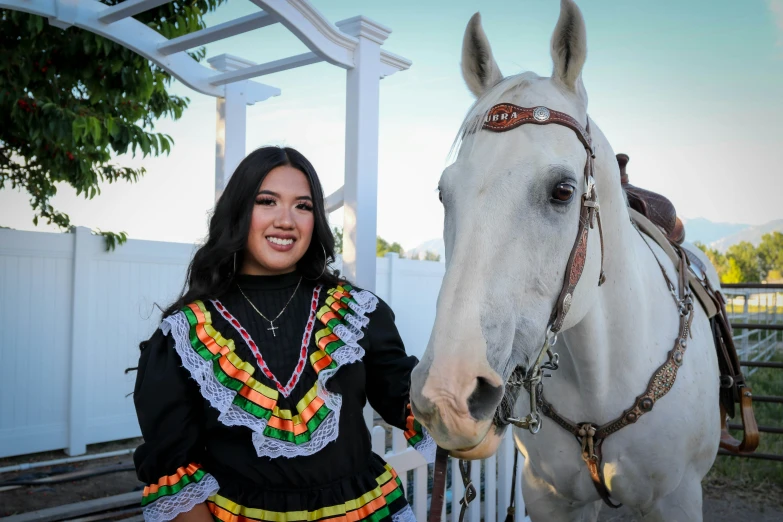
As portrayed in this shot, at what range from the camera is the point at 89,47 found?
12.5 feet

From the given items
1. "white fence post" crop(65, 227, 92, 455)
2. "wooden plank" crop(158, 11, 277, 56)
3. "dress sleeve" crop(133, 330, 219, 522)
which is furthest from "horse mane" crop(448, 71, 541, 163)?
"white fence post" crop(65, 227, 92, 455)

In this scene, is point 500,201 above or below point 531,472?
above

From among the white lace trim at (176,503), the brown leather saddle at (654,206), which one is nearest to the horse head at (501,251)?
the white lace trim at (176,503)

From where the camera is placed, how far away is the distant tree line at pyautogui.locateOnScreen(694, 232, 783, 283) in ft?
180

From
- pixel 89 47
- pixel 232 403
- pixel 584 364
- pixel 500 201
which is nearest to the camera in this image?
pixel 500 201

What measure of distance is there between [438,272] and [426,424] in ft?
30.2

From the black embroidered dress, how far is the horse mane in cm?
65

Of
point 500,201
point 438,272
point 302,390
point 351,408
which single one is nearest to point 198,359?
point 302,390

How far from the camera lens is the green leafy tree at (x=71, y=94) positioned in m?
3.88

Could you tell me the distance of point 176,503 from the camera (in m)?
1.45

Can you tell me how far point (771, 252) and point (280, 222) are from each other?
6943cm

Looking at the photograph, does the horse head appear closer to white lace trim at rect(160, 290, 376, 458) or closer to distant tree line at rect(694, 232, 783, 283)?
white lace trim at rect(160, 290, 376, 458)

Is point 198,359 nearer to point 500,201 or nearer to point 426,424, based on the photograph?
point 426,424

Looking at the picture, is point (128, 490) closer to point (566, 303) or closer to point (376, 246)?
point (376, 246)
